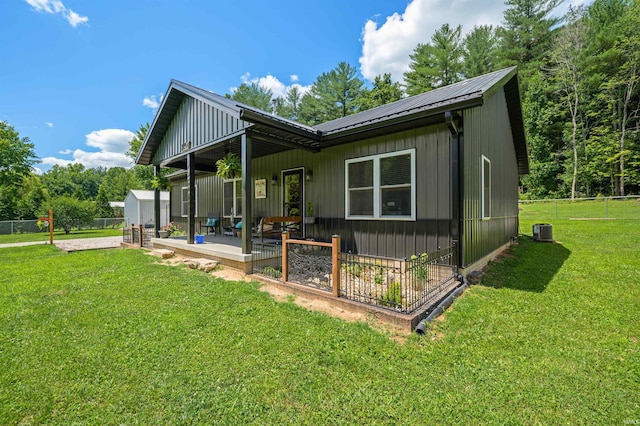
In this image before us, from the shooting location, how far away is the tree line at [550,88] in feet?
65.3

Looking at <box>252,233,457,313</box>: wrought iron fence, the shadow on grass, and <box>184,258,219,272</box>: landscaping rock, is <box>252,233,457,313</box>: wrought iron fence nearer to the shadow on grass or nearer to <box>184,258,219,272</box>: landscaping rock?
<box>184,258,219,272</box>: landscaping rock

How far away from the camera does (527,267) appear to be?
20.5 feet

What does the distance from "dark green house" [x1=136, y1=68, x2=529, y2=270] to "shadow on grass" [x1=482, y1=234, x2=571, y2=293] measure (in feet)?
1.29

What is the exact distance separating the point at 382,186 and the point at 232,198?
19.9 ft

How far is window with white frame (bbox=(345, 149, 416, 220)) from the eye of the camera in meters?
5.43

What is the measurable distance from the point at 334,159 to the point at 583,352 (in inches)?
209

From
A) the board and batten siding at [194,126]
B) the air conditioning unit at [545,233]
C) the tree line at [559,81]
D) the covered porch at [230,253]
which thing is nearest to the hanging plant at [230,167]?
the board and batten siding at [194,126]

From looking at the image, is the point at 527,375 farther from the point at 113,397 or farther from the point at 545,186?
the point at 545,186

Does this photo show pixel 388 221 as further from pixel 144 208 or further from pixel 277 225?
pixel 144 208

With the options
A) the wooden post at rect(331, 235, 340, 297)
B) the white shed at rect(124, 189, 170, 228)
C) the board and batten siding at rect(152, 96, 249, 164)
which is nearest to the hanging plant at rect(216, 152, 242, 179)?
the board and batten siding at rect(152, 96, 249, 164)

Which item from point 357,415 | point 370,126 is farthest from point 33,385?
point 370,126

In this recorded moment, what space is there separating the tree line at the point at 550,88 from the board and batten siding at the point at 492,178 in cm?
1717

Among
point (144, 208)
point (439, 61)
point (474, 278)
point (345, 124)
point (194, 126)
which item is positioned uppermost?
point (439, 61)

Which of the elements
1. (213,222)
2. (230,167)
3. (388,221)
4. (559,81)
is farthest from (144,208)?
(559,81)
